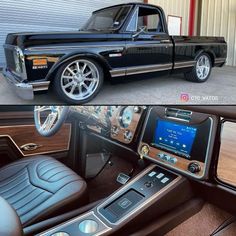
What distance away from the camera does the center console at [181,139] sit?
0.67 meters

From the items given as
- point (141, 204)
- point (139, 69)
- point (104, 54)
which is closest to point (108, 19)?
point (104, 54)

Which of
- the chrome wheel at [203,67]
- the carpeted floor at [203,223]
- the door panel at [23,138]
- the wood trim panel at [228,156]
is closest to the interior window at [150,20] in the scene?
the chrome wheel at [203,67]

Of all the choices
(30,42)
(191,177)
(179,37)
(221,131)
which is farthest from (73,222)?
(179,37)

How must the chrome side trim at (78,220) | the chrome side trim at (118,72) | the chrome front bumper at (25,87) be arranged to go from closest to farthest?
the chrome side trim at (78,220) < the chrome front bumper at (25,87) < the chrome side trim at (118,72)

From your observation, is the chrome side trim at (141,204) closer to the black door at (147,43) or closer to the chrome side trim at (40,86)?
the chrome side trim at (40,86)

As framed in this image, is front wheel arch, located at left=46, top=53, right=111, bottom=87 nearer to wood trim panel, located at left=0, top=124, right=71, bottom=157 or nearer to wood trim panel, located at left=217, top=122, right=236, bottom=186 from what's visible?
wood trim panel, located at left=0, top=124, right=71, bottom=157

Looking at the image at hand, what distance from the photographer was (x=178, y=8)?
3.87 feet

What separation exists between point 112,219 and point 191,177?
206 millimetres

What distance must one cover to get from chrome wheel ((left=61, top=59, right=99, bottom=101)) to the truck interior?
0.19 metres

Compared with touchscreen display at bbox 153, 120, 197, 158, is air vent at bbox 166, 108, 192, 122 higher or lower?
higher

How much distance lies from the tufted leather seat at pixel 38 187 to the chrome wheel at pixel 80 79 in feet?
0.98

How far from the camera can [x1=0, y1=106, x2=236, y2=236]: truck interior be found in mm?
671

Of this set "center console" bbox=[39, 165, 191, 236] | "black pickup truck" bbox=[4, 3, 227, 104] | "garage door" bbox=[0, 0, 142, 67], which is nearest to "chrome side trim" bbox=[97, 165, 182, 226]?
"center console" bbox=[39, 165, 191, 236]

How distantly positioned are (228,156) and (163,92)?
1.96ft
